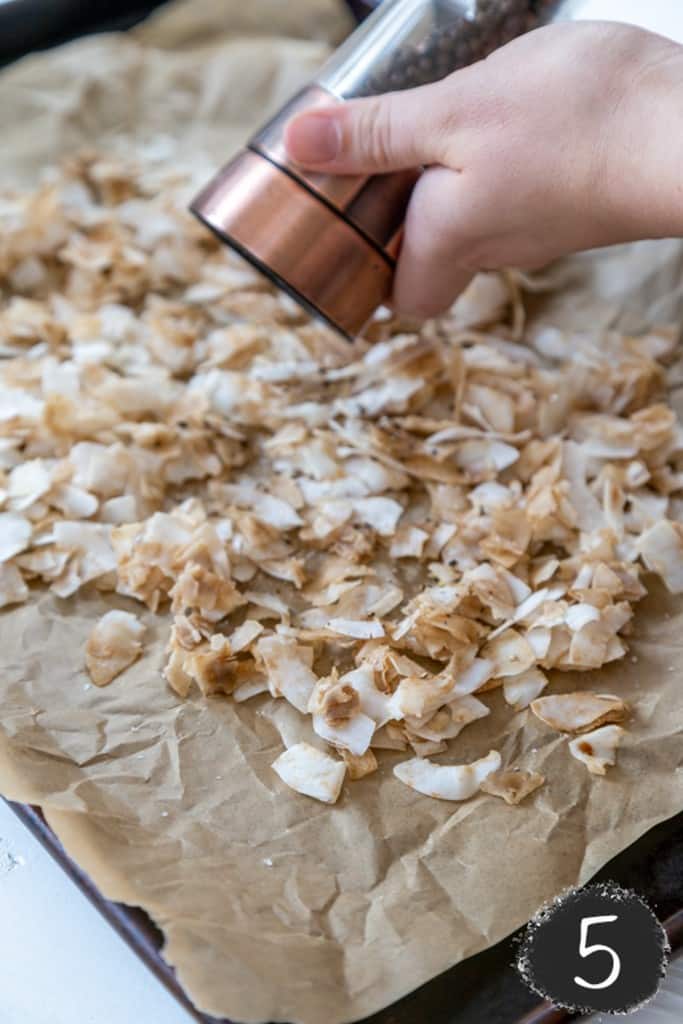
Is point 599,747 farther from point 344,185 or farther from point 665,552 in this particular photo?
point 344,185

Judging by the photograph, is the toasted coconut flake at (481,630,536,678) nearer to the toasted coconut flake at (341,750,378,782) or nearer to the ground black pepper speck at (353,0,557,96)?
the toasted coconut flake at (341,750,378,782)

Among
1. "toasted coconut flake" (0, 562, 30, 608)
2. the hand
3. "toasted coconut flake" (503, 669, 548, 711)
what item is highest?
the hand

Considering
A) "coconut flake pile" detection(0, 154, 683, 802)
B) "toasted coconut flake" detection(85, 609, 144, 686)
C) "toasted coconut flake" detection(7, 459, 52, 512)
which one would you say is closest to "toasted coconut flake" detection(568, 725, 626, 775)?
"coconut flake pile" detection(0, 154, 683, 802)

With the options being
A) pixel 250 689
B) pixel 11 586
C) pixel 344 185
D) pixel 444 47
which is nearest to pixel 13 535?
pixel 11 586

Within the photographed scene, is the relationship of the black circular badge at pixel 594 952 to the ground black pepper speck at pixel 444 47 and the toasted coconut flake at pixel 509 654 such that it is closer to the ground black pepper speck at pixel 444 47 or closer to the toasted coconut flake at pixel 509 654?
the toasted coconut flake at pixel 509 654

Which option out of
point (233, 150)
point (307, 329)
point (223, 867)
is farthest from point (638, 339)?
point (223, 867)

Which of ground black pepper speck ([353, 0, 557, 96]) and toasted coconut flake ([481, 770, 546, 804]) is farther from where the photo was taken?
ground black pepper speck ([353, 0, 557, 96])
